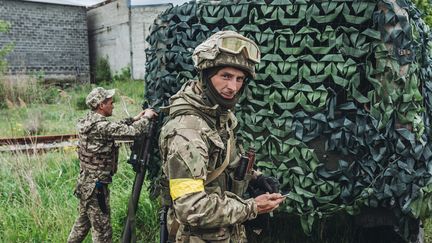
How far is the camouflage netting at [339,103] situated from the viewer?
8.68 feet

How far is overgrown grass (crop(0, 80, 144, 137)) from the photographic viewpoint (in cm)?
876

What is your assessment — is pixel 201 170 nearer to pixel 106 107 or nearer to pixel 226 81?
pixel 226 81

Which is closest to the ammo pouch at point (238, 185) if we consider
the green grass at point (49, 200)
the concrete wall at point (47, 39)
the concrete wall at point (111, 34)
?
the green grass at point (49, 200)

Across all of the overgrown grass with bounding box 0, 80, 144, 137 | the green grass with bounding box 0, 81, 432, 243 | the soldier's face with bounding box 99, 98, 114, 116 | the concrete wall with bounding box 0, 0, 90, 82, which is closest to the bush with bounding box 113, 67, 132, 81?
the concrete wall with bounding box 0, 0, 90, 82

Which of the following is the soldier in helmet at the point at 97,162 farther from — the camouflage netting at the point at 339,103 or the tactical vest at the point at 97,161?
the camouflage netting at the point at 339,103

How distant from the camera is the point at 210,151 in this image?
1.93 m

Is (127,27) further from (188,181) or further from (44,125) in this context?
(188,181)

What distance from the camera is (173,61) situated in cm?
352

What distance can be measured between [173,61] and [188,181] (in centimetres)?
192

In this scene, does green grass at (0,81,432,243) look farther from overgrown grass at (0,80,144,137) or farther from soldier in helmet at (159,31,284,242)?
soldier in helmet at (159,31,284,242)

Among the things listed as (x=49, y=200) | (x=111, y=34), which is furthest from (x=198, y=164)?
(x=111, y=34)

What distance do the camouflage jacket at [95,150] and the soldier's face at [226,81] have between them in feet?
5.30

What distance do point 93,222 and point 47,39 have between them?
1725 centimetres

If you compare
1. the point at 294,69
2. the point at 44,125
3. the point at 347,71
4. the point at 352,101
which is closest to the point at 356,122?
the point at 352,101
